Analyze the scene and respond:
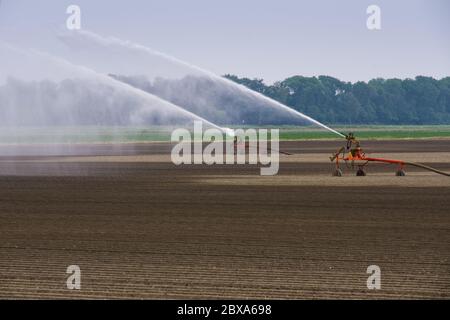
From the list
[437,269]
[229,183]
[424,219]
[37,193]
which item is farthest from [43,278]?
[229,183]

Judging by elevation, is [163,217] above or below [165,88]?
below

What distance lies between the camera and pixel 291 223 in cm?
2500

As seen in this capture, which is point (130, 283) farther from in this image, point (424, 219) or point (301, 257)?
point (424, 219)

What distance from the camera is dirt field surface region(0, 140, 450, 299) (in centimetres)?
1605

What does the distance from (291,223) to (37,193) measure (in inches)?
469

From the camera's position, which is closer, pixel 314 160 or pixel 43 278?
pixel 43 278

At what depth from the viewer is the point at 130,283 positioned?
1620 centimetres

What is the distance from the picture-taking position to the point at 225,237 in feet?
72.9

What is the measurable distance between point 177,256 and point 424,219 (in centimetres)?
853

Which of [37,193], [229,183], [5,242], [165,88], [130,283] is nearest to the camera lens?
[130,283]

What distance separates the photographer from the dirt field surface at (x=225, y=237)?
16.0 meters
